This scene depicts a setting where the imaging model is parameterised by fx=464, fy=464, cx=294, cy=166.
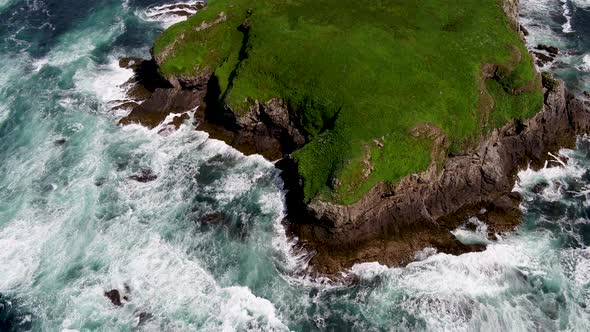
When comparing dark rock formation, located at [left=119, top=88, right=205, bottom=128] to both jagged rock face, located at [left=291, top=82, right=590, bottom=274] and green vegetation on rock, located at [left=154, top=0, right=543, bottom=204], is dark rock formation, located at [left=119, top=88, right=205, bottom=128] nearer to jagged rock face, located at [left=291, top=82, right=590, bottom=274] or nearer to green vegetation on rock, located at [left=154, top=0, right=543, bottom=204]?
green vegetation on rock, located at [left=154, top=0, right=543, bottom=204]

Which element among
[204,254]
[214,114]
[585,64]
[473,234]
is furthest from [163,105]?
[585,64]

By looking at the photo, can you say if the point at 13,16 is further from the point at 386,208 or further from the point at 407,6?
the point at 386,208

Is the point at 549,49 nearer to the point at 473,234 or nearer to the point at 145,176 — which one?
the point at 473,234

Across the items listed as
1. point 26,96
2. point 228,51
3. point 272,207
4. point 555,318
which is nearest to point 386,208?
point 272,207

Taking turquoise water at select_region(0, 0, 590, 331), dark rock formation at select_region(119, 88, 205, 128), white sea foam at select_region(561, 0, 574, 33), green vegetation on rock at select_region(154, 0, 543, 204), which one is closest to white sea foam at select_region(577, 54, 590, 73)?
white sea foam at select_region(561, 0, 574, 33)

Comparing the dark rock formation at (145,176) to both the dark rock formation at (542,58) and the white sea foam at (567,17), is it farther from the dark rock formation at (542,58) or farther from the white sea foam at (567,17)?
the white sea foam at (567,17)

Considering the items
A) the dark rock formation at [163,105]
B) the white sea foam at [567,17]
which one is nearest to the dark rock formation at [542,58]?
the white sea foam at [567,17]
